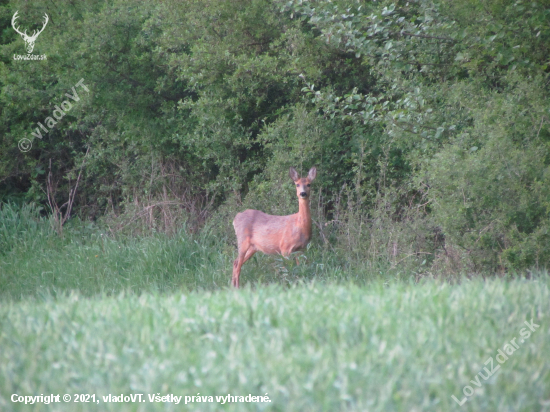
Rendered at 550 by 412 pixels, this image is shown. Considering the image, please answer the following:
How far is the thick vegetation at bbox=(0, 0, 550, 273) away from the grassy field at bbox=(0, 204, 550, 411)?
267 cm

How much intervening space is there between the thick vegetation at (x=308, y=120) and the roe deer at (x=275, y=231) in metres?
0.70

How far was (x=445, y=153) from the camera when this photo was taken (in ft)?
24.0

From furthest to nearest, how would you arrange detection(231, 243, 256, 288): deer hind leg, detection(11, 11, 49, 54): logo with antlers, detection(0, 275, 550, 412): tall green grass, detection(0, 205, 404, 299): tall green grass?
detection(11, 11, 49, 54): logo with antlers < detection(231, 243, 256, 288): deer hind leg < detection(0, 205, 404, 299): tall green grass < detection(0, 275, 550, 412): tall green grass

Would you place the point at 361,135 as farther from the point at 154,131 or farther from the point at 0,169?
the point at 0,169

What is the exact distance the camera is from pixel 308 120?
1003cm

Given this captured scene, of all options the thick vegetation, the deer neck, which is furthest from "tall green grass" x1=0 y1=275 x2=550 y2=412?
the deer neck

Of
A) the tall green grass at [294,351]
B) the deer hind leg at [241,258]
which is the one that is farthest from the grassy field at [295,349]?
the deer hind leg at [241,258]

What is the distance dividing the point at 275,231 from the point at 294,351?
522cm

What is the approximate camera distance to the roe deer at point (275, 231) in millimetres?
8125

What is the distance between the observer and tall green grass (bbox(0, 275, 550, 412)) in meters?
2.73

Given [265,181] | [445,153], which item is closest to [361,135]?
[265,181]

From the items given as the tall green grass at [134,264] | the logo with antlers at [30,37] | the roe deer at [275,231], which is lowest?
the tall green grass at [134,264]

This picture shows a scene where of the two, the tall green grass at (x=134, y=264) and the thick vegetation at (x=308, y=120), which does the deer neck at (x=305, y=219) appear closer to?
the tall green grass at (x=134, y=264)

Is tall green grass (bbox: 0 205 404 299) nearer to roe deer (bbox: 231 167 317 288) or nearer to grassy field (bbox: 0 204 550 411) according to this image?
roe deer (bbox: 231 167 317 288)
